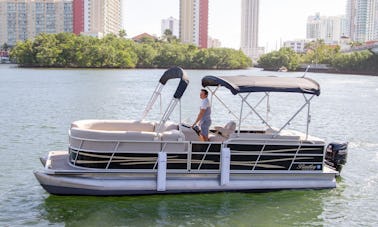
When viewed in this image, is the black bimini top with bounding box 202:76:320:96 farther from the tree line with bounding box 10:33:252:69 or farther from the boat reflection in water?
the tree line with bounding box 10:33:252:69

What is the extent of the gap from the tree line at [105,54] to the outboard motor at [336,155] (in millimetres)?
112029

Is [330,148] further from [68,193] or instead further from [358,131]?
[358,131]

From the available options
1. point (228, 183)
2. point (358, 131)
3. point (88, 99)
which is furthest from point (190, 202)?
point (88, 99)

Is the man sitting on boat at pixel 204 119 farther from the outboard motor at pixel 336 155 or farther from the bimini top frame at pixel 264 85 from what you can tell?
the outboard motor at pixel 336 155

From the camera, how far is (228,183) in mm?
12023

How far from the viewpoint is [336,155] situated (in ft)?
45.8

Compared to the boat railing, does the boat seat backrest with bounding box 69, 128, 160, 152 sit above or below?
above

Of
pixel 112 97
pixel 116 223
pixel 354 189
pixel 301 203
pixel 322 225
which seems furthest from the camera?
pixel 112 97

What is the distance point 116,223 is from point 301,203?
446 centimetres

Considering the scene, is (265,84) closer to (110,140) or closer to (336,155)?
(336,155)

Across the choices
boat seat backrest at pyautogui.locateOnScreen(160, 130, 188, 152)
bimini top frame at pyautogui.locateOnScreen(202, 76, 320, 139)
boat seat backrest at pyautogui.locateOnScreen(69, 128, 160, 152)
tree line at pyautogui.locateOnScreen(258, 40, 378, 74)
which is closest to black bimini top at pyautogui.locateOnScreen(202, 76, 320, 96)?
bimini top frame at pyautogui.locateOnScreen(202, 76, 320, 139)

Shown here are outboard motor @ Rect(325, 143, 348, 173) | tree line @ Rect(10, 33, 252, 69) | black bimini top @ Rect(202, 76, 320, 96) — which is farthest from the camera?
tree line @ Rect(10, 33, 252, 69)

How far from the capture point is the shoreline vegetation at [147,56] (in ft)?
403

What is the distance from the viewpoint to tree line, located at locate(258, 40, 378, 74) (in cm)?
13638
